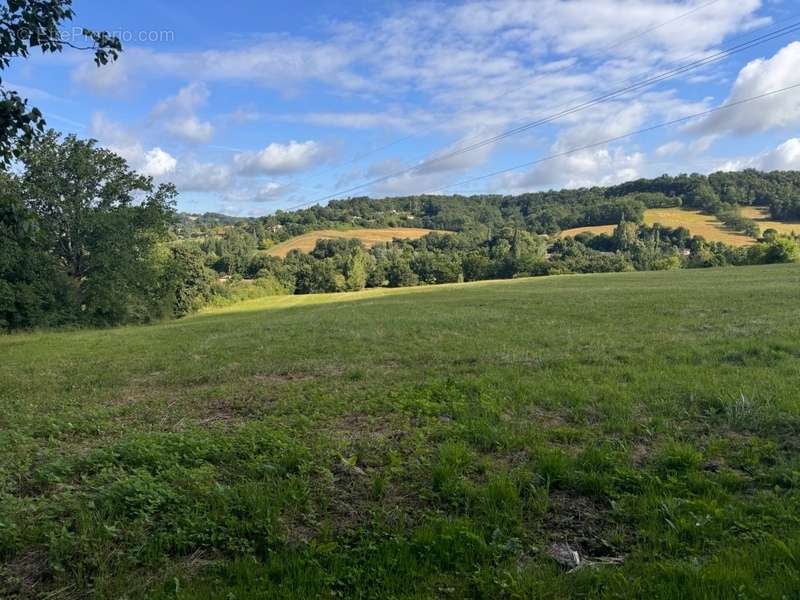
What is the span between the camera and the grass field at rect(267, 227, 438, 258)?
12003cm

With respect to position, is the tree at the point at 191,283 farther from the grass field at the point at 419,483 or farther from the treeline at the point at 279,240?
the grass field at the point at 419,483

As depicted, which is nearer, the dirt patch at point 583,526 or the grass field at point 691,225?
the dirt patch at point 583,526

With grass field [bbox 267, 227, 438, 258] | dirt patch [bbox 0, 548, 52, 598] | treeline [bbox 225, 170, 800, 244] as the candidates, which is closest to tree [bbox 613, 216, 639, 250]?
treeline [bbox 225, 170, 800, 244]

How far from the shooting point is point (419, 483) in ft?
17.2

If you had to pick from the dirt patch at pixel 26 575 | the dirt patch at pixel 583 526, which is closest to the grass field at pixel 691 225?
the dirt patch at pixel 583 526

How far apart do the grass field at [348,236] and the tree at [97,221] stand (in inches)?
2700

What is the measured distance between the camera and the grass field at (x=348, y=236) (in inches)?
4726

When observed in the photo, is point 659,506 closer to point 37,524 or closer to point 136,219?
point 37,524

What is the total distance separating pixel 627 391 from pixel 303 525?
612 centimetres

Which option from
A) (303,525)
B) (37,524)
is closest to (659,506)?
(303,525)

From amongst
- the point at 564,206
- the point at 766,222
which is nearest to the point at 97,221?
the point at 766,222

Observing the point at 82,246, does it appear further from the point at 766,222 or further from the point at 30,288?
the point at 766,222

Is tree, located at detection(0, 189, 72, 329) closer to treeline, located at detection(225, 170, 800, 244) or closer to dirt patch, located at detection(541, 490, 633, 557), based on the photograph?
dirt patch, located at detection(541, 490, 633, 557)

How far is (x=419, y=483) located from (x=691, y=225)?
129591mm
